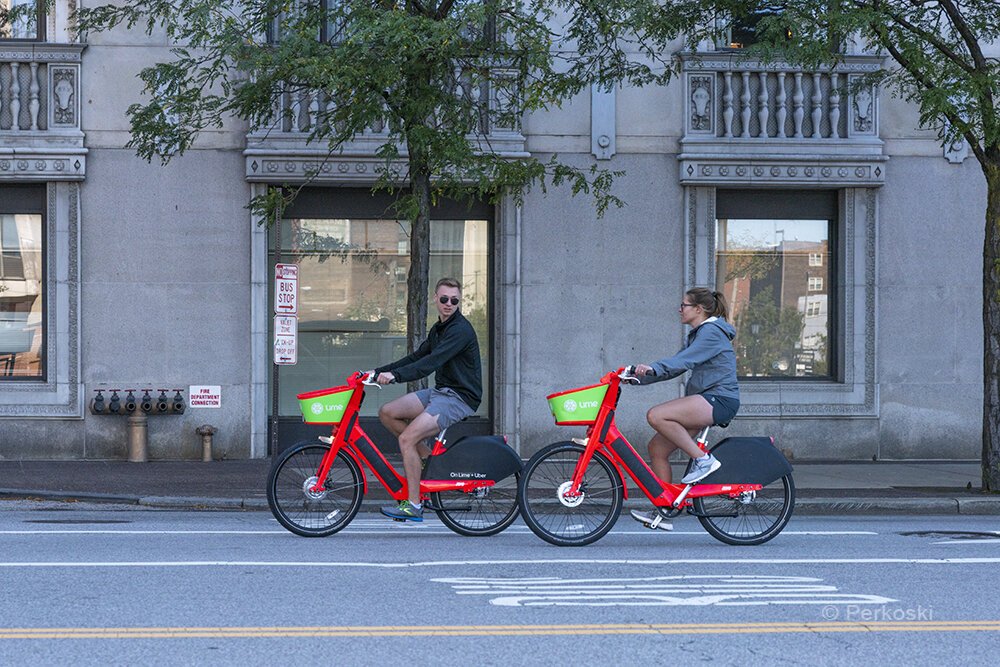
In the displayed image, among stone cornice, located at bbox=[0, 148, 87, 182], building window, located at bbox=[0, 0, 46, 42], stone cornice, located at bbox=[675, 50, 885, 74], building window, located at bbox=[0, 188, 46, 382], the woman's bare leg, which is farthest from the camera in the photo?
stone cornice, located at bbox=[675, 50, 885, 74]

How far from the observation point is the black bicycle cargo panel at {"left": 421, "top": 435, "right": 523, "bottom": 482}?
995 cm

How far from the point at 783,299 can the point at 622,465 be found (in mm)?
9734

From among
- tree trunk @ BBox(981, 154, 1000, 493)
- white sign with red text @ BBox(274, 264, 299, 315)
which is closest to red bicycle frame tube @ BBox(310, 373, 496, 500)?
white sign with red text @ BBox(274, 264, 299, 315)

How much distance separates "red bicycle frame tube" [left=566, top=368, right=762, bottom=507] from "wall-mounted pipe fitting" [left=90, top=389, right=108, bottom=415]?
31.5 ft

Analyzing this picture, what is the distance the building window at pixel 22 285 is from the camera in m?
17.6

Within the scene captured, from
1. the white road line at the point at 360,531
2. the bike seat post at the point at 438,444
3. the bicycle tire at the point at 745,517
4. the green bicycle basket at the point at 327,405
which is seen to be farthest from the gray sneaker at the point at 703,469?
the green bicycle basket at the point at 327,405

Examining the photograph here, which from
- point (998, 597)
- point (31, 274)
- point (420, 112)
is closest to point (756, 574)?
point (998, 597)

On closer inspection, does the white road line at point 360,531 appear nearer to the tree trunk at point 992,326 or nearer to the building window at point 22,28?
the tree trunk at point 992,326

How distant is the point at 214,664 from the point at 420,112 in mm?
8411

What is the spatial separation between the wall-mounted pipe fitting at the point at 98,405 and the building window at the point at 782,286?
8.26 metres

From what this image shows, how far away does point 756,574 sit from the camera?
825 centimetres

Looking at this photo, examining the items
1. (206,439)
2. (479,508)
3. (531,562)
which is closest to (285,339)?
(206,439)

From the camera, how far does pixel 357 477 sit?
10023mm

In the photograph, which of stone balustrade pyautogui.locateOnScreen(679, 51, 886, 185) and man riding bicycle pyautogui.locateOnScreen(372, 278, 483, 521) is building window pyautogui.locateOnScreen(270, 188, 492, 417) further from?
man riding bicycle pyautogui.locateOnScreen(372, 278, 483, 521)
